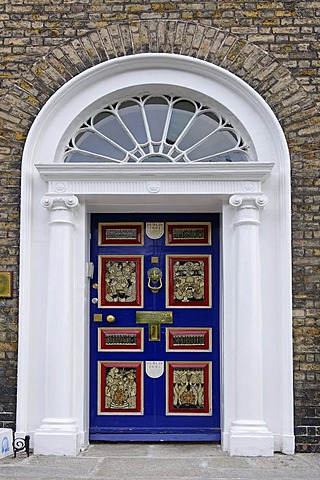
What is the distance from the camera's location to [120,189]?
668cm

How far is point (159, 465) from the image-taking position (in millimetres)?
5887

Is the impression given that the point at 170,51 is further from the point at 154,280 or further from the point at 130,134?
the point at 154,280

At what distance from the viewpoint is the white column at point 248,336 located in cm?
631

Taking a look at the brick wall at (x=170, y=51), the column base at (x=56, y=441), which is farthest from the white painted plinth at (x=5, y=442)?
the brick wall at (x=170, y=51)

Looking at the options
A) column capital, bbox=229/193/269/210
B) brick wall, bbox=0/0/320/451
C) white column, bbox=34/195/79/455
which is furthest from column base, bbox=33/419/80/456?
column capital, bbox=229/193/269/210

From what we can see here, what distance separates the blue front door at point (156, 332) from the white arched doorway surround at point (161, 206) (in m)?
0.18

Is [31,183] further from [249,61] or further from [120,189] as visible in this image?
[249,61]

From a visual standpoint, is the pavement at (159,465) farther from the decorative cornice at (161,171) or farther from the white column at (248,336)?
the decorative cornice at (161,171)

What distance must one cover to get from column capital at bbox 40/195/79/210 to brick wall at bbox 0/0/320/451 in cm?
35

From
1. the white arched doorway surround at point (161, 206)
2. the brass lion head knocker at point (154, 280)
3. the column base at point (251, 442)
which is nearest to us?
the column base at point (251, 442)

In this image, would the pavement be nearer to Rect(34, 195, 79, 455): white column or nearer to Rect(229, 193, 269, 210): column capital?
Rect(34, 195, 79, 455): white column

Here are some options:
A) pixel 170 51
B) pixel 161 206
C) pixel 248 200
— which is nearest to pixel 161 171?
pixel 161 206

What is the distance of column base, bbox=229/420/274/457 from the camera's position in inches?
247

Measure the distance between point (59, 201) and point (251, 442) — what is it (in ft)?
9.35
